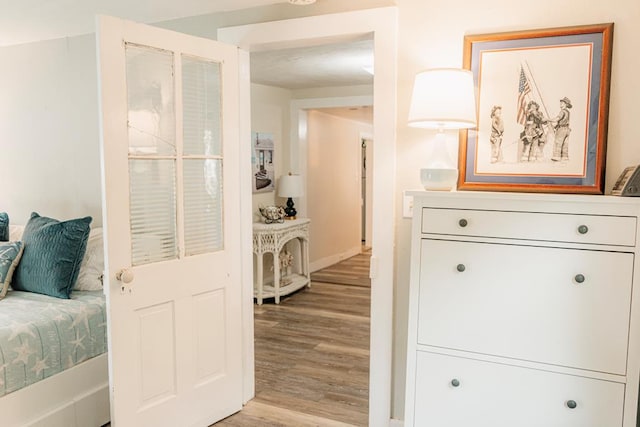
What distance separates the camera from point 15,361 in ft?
7.19

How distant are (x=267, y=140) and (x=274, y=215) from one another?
0.92 metres

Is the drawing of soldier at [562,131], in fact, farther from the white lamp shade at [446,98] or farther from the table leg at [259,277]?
the table leg at [259,277]

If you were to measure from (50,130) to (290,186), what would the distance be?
2.67 meters

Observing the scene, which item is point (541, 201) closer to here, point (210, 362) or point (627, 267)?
point (627, 267)

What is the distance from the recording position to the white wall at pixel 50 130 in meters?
3.28

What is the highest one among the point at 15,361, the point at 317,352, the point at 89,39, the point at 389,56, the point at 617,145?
the point at 89,39

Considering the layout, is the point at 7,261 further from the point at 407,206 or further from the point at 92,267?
the point at 407,206

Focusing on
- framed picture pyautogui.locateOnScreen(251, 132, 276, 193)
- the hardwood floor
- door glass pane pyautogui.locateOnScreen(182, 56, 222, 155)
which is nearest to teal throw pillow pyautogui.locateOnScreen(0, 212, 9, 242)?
door glass pane pyautogui.locateOnScreen(182, 56, 222, 155)

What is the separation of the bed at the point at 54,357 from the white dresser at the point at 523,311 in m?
1.68

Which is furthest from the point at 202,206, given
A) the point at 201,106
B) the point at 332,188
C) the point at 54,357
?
the point at 332,188

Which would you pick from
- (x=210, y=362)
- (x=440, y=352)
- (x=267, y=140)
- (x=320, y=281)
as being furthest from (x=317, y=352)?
(x=267, y=140)

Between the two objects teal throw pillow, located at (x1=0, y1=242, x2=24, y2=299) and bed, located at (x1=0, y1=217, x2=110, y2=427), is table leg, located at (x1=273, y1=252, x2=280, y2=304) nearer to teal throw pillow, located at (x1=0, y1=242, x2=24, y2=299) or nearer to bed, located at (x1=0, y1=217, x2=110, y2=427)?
bed, located at (x1=0, y1=217, x2=110, y2=427)

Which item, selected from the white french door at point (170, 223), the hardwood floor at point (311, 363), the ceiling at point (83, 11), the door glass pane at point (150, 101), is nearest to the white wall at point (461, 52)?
the hardwood floor at point (311, 363)

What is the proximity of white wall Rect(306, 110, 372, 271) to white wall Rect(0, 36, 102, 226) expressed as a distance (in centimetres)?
320
